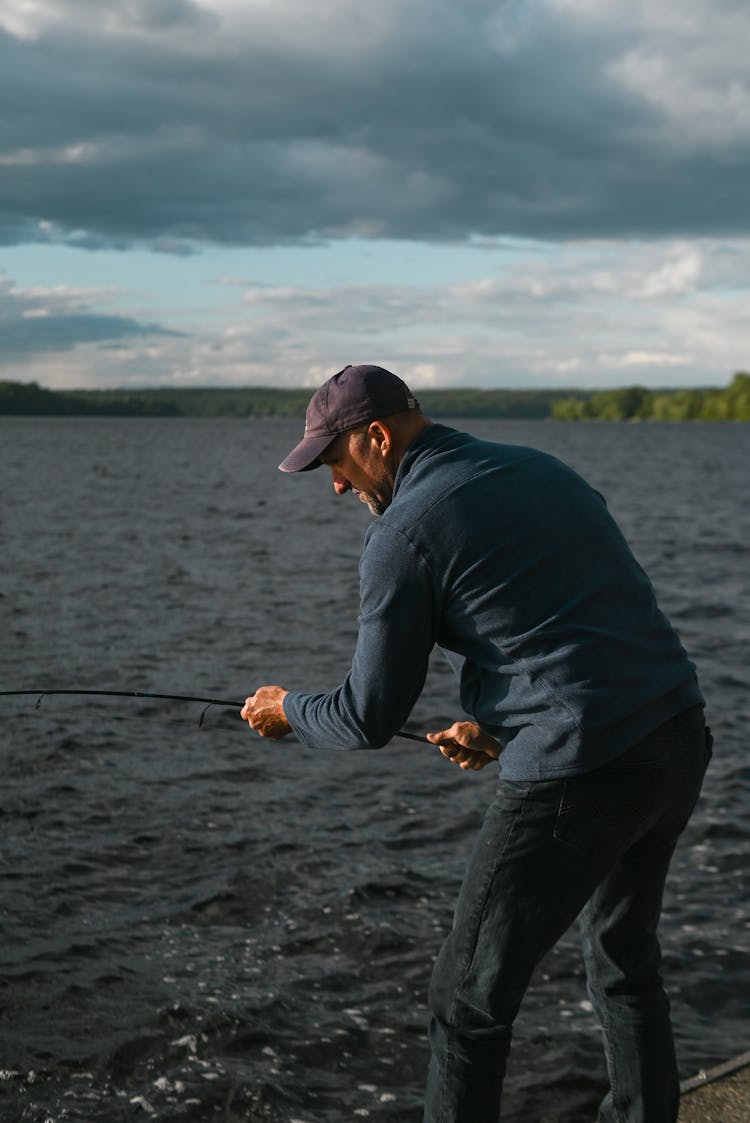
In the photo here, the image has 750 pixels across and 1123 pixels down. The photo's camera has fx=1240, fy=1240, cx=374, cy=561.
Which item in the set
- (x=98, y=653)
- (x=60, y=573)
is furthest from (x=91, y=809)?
(x=60, y=573)

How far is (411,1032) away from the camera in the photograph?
19.5ft

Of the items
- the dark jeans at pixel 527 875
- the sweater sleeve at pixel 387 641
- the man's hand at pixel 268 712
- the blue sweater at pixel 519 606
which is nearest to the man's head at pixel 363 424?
the blue sweater at pixel 519 606

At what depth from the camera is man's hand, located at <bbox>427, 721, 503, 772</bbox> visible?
3.83 meters

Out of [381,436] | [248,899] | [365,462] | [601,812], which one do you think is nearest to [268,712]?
[365,462]

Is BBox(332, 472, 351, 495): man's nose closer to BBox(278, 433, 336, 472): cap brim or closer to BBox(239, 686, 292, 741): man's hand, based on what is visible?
BBox(278, 433, 336, 472): cap brim

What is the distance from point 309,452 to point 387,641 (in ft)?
1.94

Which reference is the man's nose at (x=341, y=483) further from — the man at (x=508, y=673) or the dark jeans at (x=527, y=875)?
the dark jeans at (x=527, y=875)

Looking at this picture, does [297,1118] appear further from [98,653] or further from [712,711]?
[98,653]

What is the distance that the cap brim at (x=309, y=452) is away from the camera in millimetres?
3447

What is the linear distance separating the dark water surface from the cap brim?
310 cm

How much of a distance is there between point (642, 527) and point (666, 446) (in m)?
86.5

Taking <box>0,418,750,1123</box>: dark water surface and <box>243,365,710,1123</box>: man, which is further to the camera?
<box>0,418,750,1123</box>: dark water surface

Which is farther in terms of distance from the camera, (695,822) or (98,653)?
(98,653)

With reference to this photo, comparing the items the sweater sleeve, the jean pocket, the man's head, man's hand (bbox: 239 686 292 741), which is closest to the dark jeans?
the jean pocket
